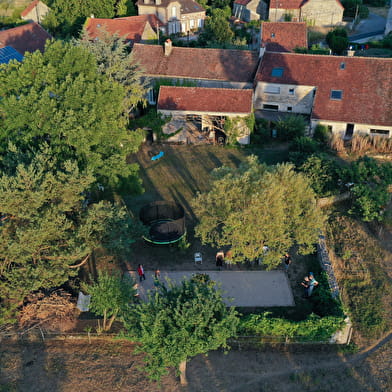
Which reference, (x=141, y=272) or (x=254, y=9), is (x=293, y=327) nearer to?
(x=141, y=272)

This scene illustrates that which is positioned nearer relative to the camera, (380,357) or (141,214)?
(380,357)

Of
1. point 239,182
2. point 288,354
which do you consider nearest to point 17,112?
point 239,182

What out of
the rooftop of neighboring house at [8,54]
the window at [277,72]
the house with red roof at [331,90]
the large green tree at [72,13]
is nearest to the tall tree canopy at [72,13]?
the large green tree at [72,13]

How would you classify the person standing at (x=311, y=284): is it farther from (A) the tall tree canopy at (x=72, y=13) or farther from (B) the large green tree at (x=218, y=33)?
(A) the tall tree canopy at (x=72, y=13)

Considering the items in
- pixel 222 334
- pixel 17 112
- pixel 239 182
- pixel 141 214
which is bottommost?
pixel 141 214

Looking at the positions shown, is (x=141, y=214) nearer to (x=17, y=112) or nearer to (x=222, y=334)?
(x=17, y=112)
